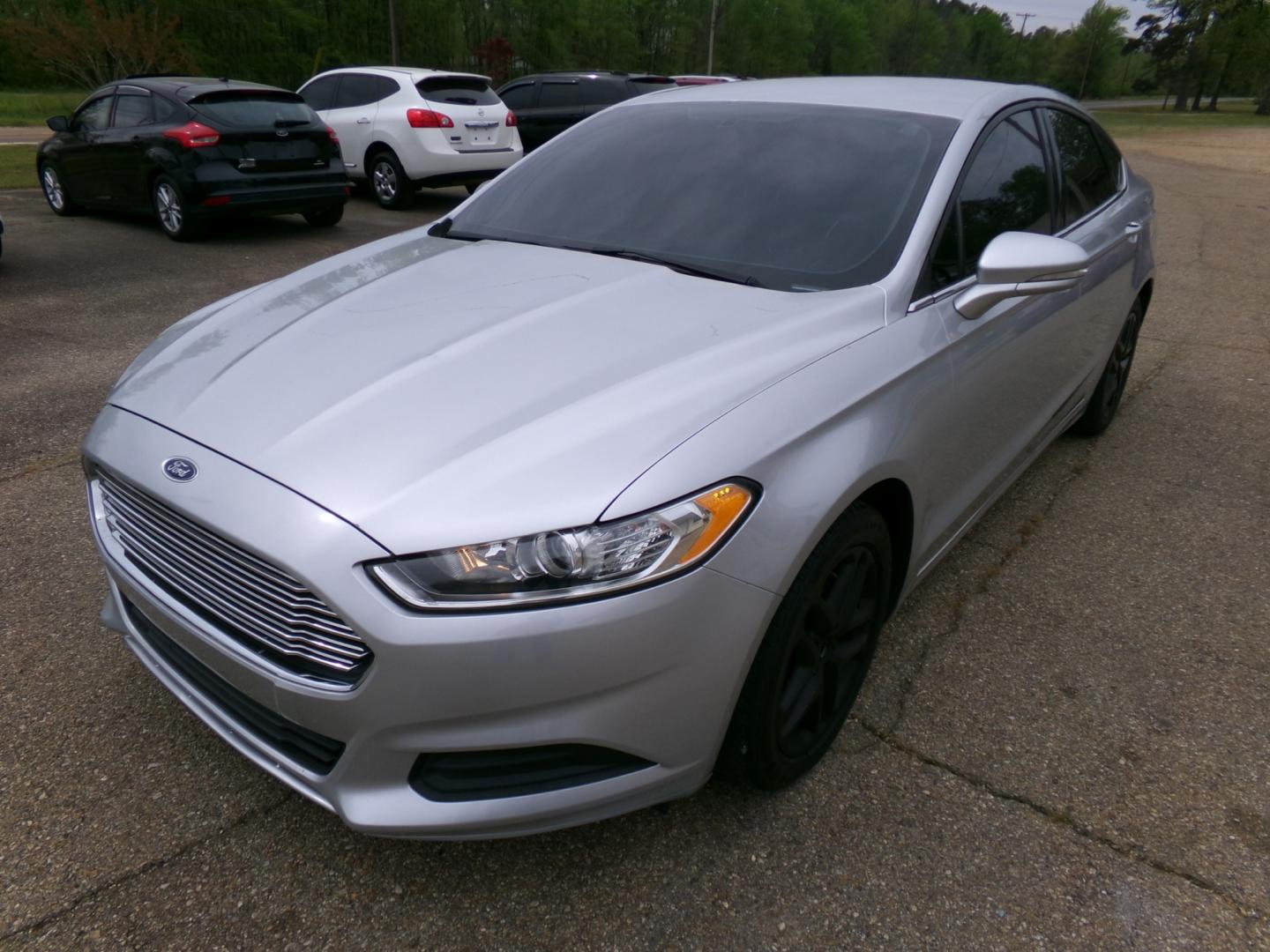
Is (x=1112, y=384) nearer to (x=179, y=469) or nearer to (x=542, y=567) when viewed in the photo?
(x=542, y=567)

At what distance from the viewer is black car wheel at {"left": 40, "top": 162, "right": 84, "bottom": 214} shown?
10234 millimetres

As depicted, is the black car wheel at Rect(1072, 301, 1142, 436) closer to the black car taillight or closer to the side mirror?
the side mirror

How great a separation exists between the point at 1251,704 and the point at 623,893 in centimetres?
191

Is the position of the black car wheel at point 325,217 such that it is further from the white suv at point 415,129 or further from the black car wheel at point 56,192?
the black car wheel at point 56,192

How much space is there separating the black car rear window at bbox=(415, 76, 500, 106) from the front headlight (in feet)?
35.0

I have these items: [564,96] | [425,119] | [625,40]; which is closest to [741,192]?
[425,119]

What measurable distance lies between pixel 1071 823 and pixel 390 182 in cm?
1094

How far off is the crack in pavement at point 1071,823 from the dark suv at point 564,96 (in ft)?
39.1

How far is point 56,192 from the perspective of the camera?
10453mm

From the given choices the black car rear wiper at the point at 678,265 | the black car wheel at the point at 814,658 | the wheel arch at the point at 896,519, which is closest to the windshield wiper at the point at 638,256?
the black car rear wiper at the point at 678,265

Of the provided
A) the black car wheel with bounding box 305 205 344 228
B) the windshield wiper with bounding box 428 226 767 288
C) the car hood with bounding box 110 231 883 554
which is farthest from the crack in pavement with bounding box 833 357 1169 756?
the black car wheel with bounding box 305 205 344 228

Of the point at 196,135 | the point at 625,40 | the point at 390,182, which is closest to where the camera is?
the point at 196,135

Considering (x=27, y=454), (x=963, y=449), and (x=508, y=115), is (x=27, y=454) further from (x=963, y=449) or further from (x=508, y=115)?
(x=508, y=115)

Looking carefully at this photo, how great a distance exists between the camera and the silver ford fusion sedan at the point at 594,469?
1.70 metres
